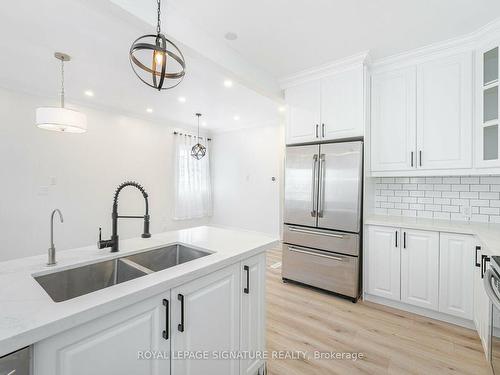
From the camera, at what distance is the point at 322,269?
2.84 metres

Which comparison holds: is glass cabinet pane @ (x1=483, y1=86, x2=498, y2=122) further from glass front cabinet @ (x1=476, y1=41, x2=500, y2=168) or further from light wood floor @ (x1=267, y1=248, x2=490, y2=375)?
light wood floor @ (x1=267, y1=248, x2=490, y2=375)

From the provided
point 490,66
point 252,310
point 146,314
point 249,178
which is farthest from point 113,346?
point 249,178

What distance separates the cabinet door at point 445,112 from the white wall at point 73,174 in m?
4.74

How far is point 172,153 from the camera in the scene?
223 inches

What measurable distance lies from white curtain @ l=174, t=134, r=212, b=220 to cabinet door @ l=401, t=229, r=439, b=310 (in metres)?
4.60

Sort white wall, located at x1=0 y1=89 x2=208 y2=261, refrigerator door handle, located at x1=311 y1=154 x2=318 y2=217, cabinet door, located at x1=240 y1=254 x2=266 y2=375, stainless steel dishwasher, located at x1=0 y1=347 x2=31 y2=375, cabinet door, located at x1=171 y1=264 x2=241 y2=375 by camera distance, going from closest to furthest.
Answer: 1. stainless steel dishwasher, located at x1=0 y1=347 x2=31 y2=375
2. cabinet door, located at x1=171 y1=264 x2=241 y2=375
3. cabinet door, located at x1=240 y1=254 x2=266 y2=375
4. refrigerator door handle, located at x1=311 y1=154 x2=318 y2=217
5. white wall, located at x1=0 y1=89 x2=208 y2=261

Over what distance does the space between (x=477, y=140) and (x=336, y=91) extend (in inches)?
55.5

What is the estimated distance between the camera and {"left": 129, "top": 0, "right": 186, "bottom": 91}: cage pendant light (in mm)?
1303

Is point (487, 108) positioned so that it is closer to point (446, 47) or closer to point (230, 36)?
point (446, 47)

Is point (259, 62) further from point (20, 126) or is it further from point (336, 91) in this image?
point (20, 126)

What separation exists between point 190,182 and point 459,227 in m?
5.10

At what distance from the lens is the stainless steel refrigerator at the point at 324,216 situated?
263 cm

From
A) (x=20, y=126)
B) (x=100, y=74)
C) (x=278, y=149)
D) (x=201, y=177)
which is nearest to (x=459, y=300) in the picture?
(x=278, y=149)

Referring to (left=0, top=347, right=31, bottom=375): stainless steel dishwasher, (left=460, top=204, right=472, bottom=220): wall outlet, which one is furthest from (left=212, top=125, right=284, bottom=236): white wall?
(left=0, top=347, right=31, bottom=375): stainless steel dishwasher
